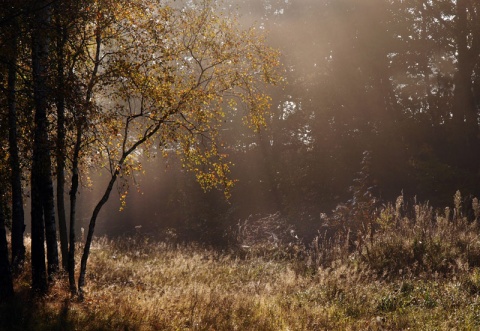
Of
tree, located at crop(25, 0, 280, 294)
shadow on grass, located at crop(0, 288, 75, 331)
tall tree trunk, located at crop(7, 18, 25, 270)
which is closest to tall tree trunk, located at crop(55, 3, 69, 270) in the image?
tree, located at crop(25, 0, 280, 294)

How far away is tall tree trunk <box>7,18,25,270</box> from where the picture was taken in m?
7.93

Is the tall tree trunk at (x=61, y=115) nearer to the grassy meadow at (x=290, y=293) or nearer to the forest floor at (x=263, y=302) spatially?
the grassy meadow at (x=290, y=293)

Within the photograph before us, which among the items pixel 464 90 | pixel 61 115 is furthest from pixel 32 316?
pixel 464 90

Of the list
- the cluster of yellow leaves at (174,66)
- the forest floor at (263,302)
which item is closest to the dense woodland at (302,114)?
the cluster of yellow leaves at (174,66)

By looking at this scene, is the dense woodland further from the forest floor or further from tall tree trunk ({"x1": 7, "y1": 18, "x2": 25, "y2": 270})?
the forest floor

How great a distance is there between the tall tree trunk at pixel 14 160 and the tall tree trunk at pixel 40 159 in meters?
0.33

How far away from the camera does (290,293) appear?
10844 mm

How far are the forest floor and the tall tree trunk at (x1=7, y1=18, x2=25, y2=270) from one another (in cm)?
81

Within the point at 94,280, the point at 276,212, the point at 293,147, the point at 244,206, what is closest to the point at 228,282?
the point at 94,280

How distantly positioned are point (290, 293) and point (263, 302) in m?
1.70

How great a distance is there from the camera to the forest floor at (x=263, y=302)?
7.61 m

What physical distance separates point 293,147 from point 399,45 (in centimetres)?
929

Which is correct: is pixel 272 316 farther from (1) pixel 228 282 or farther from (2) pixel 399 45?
(2) pixel 399 45

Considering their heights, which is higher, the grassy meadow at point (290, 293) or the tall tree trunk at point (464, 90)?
the tall tree trunk at point (464, 90)
